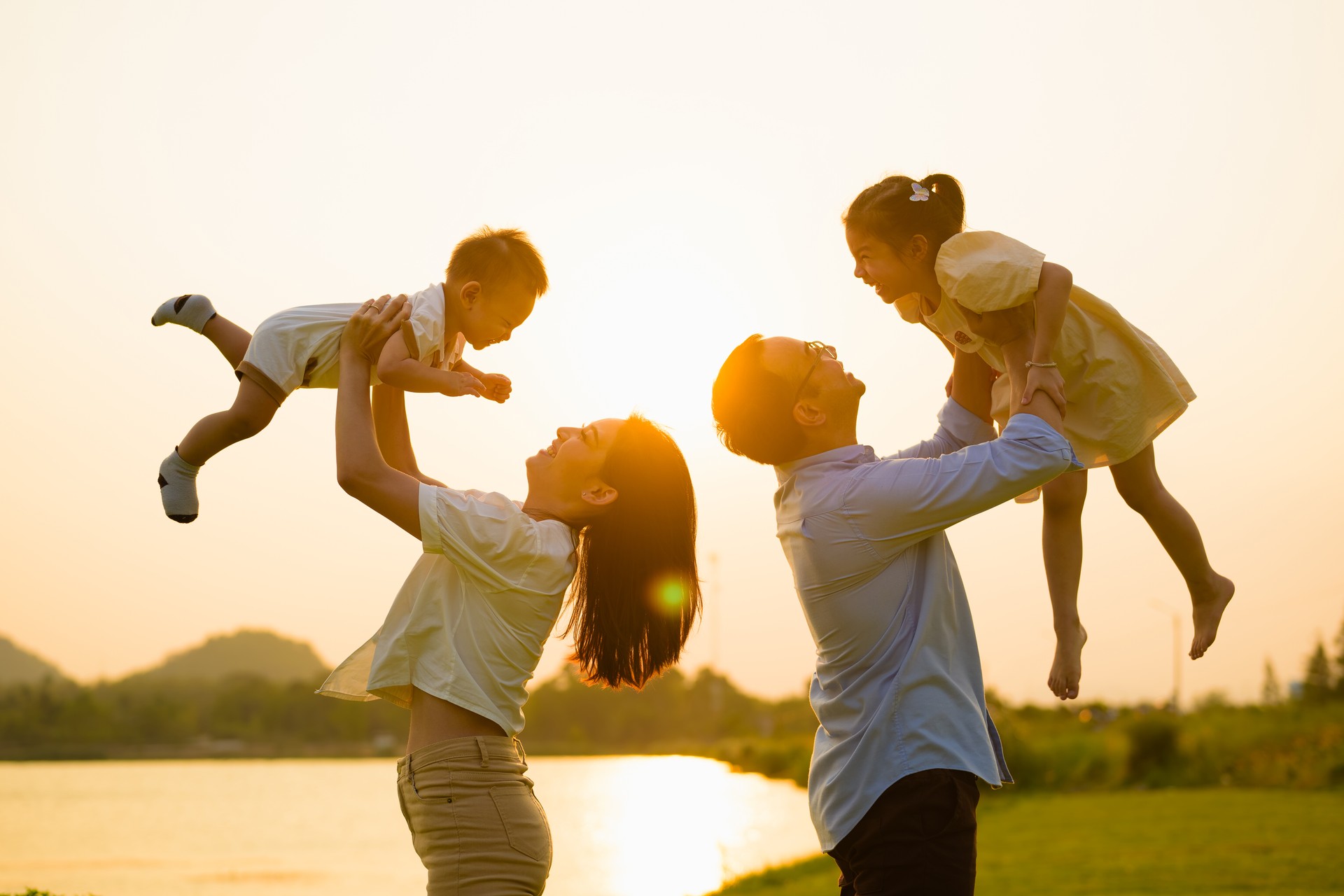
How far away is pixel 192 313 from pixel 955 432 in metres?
2.79

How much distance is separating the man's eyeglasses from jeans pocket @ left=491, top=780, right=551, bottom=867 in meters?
1.22

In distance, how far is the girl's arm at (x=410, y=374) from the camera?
3297mm

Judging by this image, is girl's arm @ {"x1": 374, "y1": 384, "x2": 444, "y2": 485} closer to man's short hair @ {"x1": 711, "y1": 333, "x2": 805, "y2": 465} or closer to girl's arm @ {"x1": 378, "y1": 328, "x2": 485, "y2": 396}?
girl's arm @ {"x1": 378, "y1": 328, "x2": 485, "y2": 396}

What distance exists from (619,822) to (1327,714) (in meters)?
15.5

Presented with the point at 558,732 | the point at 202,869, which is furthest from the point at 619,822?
the point at 558,732

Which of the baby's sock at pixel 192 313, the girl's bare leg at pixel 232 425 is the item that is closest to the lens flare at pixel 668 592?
the girl's bare leg at pixel 232 425

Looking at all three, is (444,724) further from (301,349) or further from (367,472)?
(301,349)

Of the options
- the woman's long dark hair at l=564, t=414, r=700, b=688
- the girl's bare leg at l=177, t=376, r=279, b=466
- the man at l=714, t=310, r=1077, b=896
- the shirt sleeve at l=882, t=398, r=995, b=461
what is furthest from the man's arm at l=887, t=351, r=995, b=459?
the girl's bare leg at l=177, t=376, r=279, b=466

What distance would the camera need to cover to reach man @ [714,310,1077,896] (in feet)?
8.09

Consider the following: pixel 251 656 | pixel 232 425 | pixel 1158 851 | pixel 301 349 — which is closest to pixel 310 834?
pixel 1158 851

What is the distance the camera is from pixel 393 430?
3.50 metres

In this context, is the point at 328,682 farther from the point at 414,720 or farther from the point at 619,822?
the point at 619,822

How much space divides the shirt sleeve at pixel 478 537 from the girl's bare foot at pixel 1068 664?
1858 mm

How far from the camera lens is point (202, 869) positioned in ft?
41.4
